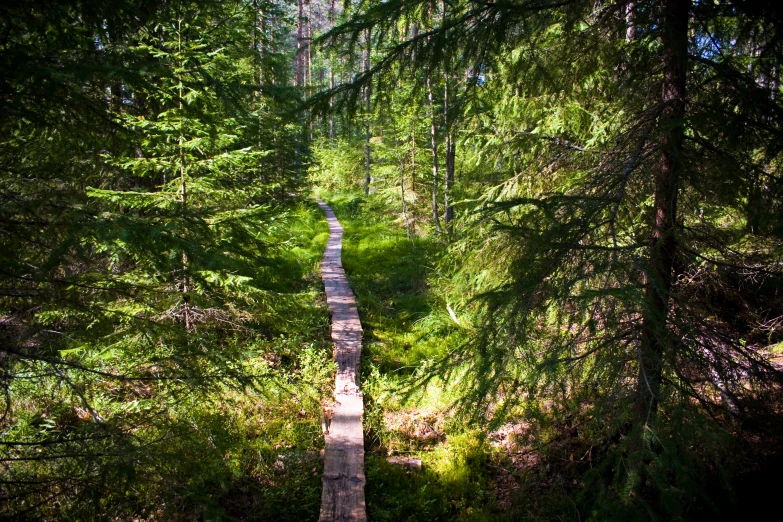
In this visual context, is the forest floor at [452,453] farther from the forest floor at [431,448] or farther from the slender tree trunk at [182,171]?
the slender tree trunk at [182,171]

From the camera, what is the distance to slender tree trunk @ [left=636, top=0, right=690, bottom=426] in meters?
2.62

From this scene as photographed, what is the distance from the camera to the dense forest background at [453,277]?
2846mm

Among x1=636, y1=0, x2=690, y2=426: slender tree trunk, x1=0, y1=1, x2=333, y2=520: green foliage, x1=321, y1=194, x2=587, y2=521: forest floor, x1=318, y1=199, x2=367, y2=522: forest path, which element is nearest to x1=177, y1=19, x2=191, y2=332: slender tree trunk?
x1=0, y1=1, x2=333, y2=520: green foliage

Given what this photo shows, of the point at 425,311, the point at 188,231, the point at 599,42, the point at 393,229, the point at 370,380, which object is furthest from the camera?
the point at 393,229

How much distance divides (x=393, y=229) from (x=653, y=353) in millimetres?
15294

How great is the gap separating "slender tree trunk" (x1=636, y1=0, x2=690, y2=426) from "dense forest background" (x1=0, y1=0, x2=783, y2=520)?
28 millimetres

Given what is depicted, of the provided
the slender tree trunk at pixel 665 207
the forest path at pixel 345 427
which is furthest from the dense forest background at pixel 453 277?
the forest path at pixel 345 427

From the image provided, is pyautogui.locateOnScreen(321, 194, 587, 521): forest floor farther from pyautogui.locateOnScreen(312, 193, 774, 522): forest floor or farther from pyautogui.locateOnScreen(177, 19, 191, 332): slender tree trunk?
pyautogui.locateOnScreen(177, 19, 191, 332): slender tree trunk

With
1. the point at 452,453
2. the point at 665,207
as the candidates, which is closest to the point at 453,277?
the point at 452,453

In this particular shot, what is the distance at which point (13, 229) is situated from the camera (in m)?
3.04

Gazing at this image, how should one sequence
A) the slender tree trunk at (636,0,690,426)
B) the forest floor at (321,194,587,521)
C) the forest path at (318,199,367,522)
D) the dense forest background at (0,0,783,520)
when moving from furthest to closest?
the forest floor at (321,194,587,521) < the forest path at (318,199,367,522) < the dense forest background at (0,0,783,520) < the slender tree trunk at (636,0,690,426)

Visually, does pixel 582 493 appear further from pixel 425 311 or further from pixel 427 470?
pixel 425 311

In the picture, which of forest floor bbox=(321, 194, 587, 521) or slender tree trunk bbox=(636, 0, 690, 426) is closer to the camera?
slender tree trunk bbox=(636, 0, 690, 426)

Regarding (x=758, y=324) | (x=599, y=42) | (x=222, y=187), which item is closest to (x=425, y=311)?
(x=222, y=187)
